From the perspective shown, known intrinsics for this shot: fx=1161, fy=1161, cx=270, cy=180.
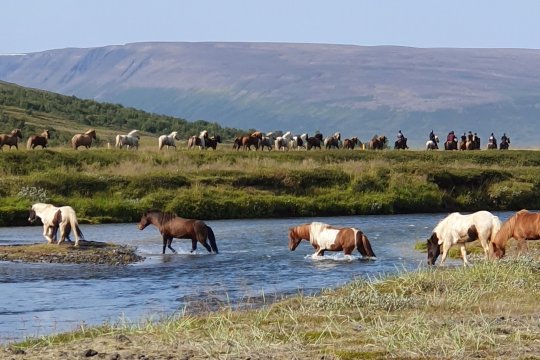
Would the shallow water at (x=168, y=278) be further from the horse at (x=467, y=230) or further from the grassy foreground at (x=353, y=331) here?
the grassy foreground at (x=353, y=331)

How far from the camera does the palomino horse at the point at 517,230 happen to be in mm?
21969

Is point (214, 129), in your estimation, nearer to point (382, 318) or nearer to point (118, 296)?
point (118, 296)

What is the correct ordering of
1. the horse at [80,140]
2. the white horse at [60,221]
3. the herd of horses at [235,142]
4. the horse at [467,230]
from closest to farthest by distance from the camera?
the horse at [467,230] → the white horse at [60,221] → the herd of horses at [235,142] → the horse at [80,140]

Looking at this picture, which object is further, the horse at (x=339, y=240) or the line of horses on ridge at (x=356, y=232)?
the horse at (x=339, y=240)

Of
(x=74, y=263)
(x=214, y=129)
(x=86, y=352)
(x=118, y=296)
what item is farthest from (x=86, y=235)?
(x=214, y=129)

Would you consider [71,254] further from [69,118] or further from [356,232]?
[69,118]

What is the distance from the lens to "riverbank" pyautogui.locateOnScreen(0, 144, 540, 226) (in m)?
41.9

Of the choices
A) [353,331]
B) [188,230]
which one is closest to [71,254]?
[188,230]

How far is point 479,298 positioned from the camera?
1539 centimetres

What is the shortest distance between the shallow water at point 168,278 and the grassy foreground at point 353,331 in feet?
4.49

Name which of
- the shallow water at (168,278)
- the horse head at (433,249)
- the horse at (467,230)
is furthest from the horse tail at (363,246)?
the horse at (467,230)

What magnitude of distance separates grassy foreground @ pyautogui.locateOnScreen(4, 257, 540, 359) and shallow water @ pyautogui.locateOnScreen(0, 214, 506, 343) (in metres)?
1.37

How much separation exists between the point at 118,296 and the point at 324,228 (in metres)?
7.36

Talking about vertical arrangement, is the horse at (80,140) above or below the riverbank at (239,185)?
above
